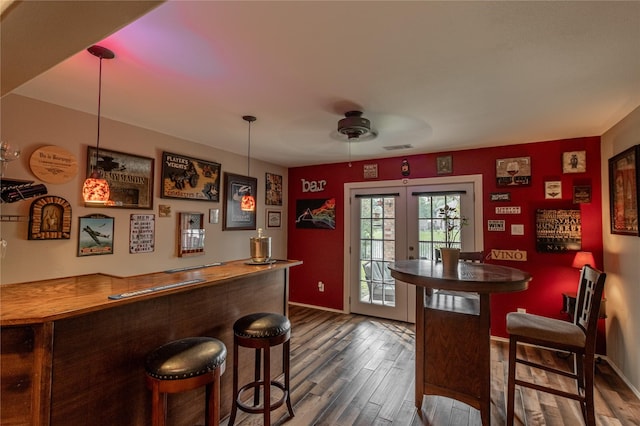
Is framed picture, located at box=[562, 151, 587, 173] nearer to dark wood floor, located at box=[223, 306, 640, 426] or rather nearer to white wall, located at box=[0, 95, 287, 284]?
dark wood floor, located at box=[223, 306, 640, 426]

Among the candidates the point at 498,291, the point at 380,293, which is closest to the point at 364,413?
the point at 498,291

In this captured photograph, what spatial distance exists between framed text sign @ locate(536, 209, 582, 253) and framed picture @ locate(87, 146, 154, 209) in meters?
4.44

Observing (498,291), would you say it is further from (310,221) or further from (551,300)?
(310,221)

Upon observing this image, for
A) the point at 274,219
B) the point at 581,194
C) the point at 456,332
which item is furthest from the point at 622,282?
the point at 274,219

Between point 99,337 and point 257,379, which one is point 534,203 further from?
point 99,337

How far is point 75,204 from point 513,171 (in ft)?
15.4

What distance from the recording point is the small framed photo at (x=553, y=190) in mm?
3367

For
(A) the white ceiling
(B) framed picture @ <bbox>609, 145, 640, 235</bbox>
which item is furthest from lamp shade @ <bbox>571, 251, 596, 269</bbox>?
(A) the white ceiling

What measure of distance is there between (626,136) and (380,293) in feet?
10.5

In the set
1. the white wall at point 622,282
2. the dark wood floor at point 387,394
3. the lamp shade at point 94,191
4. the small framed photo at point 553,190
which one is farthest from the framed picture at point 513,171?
the lamp shade at point 94,191

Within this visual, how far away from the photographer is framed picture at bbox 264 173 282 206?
480 centimetres

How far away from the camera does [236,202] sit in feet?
13.8

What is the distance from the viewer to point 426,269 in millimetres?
2150

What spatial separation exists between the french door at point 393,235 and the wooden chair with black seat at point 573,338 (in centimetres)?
163
